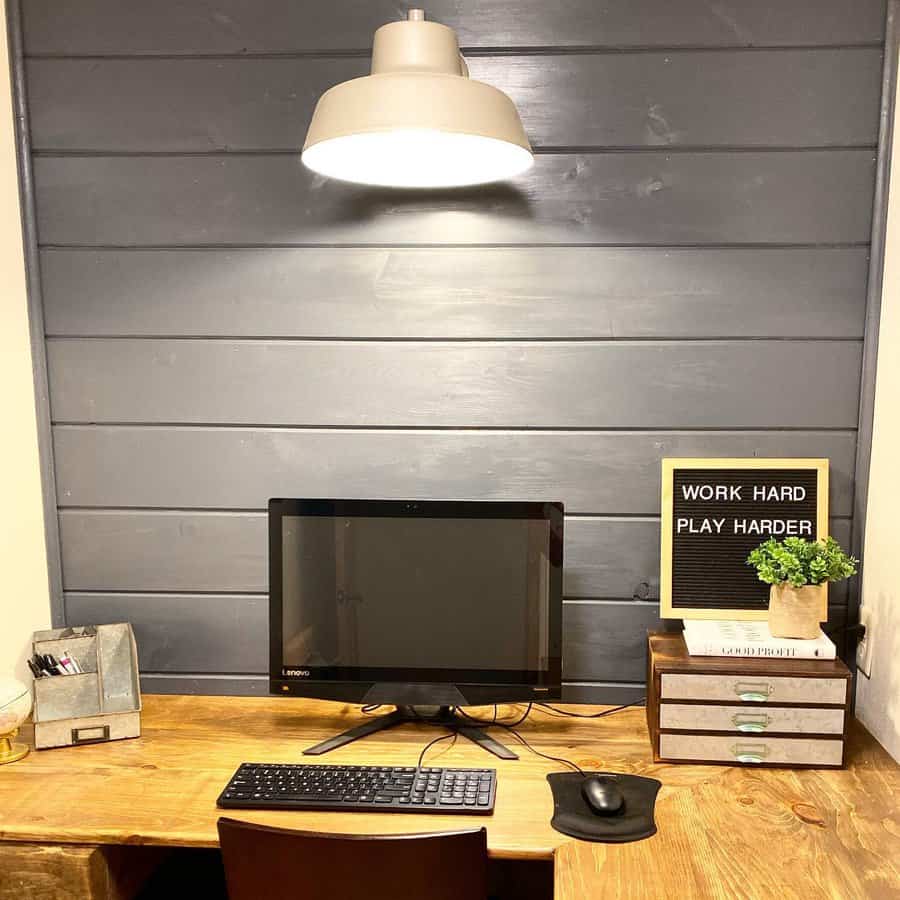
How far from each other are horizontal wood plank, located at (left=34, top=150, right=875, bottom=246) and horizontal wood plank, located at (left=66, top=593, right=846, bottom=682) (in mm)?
749

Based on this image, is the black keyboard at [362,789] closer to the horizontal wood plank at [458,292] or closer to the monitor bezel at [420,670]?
the monitor bezel at [420,670]

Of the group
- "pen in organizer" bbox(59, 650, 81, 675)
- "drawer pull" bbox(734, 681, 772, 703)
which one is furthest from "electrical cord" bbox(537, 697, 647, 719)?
"pen in organizer" bbox(59, 650, 81, 675)

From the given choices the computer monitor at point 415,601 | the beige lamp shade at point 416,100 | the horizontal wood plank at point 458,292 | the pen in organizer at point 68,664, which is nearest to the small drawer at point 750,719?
the computer monitor at point 415,601

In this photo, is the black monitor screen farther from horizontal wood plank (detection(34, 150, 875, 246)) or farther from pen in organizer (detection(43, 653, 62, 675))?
horizontal wood plank (detection(34, 150, 875, 246))

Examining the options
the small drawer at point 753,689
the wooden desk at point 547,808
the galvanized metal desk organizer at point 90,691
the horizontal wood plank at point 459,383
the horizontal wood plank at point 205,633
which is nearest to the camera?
the wooden desk at point 547,808

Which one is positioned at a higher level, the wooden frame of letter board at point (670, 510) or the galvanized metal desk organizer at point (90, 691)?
the wooden frame of letter board at point (670, 510)

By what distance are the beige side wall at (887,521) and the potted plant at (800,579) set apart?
87 mm

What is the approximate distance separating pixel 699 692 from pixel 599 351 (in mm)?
675

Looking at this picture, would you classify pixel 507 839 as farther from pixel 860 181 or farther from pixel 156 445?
pixel 860 181

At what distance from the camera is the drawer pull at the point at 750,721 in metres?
1.58

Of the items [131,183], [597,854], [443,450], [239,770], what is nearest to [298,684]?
[239,770]

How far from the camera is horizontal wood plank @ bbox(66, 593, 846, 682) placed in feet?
6.22

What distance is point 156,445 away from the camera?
189cm

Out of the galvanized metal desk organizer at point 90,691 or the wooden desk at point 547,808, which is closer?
the wooden desk at point 547,808
